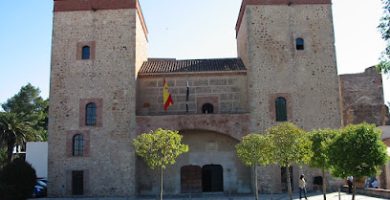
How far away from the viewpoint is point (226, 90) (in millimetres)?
28234

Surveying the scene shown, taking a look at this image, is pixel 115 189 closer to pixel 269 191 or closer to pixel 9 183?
pixel 9 183

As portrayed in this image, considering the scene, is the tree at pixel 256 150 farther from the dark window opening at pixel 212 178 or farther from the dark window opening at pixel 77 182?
the dark window opening at pixel 77 182

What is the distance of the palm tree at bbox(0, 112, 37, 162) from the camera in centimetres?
3372

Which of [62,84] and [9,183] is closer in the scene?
[9,183]

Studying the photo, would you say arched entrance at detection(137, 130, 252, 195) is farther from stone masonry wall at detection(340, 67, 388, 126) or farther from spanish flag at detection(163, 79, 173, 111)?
stone masonry wall at detection(340, 67, 388, 126)

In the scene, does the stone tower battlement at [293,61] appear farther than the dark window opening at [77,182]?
Yes

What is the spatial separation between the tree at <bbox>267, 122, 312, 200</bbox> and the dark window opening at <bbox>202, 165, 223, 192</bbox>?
9.61m

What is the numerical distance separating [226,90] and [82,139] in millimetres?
10128

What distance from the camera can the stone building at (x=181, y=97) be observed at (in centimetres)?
2623

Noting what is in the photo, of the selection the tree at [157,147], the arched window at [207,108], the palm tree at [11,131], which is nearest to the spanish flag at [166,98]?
the arched window at [207,108]

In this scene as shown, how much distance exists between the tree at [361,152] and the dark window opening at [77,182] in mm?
16958

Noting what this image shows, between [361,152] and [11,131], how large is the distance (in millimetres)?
28702

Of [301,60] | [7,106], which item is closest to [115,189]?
[301,60]

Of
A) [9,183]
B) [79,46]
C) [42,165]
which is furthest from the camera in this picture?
[42,165]
